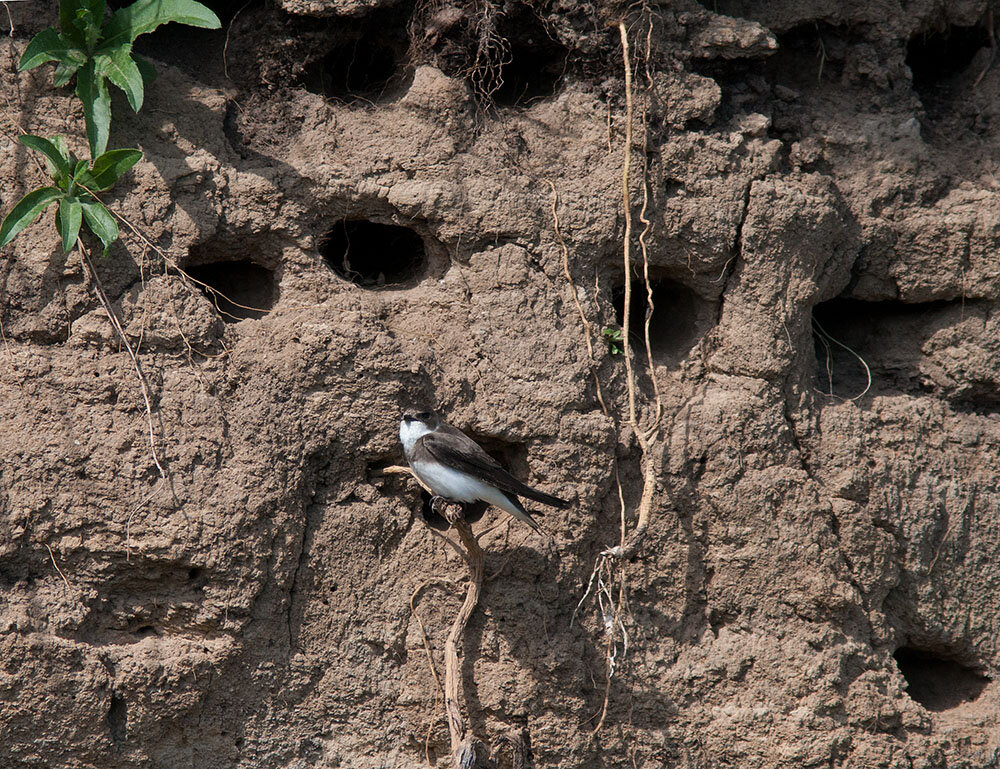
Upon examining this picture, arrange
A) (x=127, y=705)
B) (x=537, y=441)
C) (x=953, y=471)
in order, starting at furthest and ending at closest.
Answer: (x=953, y=471) → (x=537, y=441) → (x=127, y=705)

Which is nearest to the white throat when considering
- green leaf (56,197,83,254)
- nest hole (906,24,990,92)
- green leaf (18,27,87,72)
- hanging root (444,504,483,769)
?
hanging root (444,504,483,769)

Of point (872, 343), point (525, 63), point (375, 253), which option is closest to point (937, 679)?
point (872, 343)

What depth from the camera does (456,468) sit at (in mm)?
3824

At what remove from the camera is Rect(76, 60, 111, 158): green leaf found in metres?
3.76

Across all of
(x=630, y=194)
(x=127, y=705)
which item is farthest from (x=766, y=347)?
(x=127, y=705)

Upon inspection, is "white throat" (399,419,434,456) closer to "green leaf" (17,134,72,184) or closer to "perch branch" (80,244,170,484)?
"perch branch" (80,244,170,484)

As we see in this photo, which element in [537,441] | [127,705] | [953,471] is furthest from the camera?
[953,471]

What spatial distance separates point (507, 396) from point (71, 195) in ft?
5.76

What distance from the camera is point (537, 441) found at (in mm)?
4094

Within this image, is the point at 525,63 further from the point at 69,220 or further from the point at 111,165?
the point at 69,220

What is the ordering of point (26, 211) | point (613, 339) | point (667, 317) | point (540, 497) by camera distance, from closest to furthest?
point (26, 211) → point (540, 497) → point (613, 339) → point (667, 317)

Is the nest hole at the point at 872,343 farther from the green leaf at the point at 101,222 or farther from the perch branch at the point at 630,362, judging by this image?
the green leaf at the point at 101,222

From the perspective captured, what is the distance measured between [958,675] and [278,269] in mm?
3330

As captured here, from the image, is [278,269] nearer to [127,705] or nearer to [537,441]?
[537,441]
